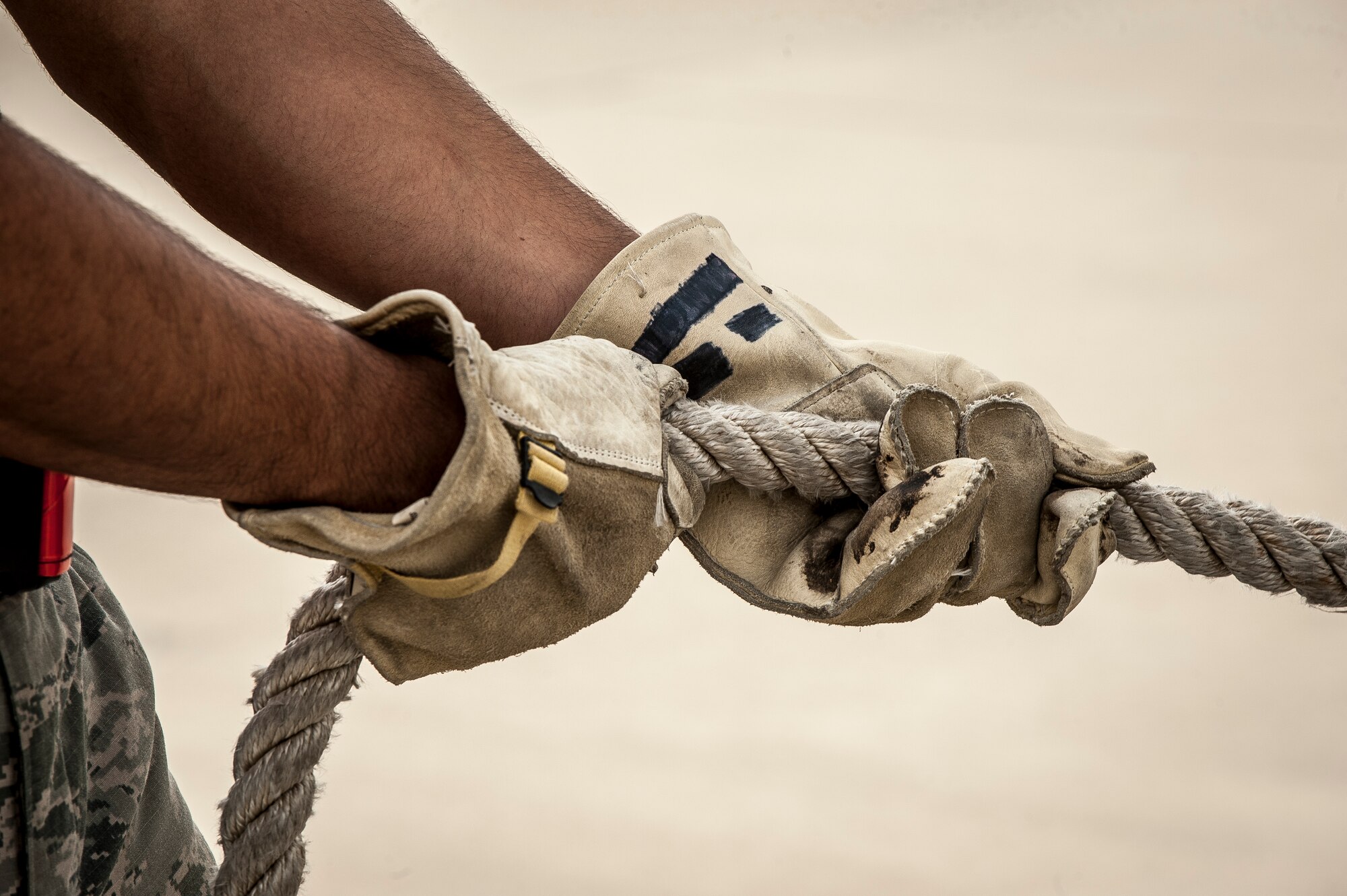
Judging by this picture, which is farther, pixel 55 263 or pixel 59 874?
pixel 59 874

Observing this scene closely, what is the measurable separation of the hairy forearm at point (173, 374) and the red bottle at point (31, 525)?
0.44 ft

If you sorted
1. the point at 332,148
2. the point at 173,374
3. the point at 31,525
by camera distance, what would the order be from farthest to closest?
the point at 332,148
the point at 31,525
the point at 173,374

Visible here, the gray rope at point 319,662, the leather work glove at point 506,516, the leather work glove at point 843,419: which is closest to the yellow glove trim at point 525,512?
the leather work glove at point 506,516

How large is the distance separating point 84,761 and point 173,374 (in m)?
0.35

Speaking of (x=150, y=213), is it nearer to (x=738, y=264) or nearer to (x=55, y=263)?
(x=55, y=263)

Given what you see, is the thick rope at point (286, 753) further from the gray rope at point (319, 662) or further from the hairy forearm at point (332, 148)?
the hairy forearm at point (332, 148)

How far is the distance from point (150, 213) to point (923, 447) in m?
0.47

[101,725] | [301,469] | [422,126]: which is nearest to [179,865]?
[101,725]

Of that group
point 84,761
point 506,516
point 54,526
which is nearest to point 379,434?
point 506,516

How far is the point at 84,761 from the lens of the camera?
25.9 inches

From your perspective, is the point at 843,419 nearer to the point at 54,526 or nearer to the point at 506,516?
the point at 506,516

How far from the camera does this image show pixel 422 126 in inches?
32.2

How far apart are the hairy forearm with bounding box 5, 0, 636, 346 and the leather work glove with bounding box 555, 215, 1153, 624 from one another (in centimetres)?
8

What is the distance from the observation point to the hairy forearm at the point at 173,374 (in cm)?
40
